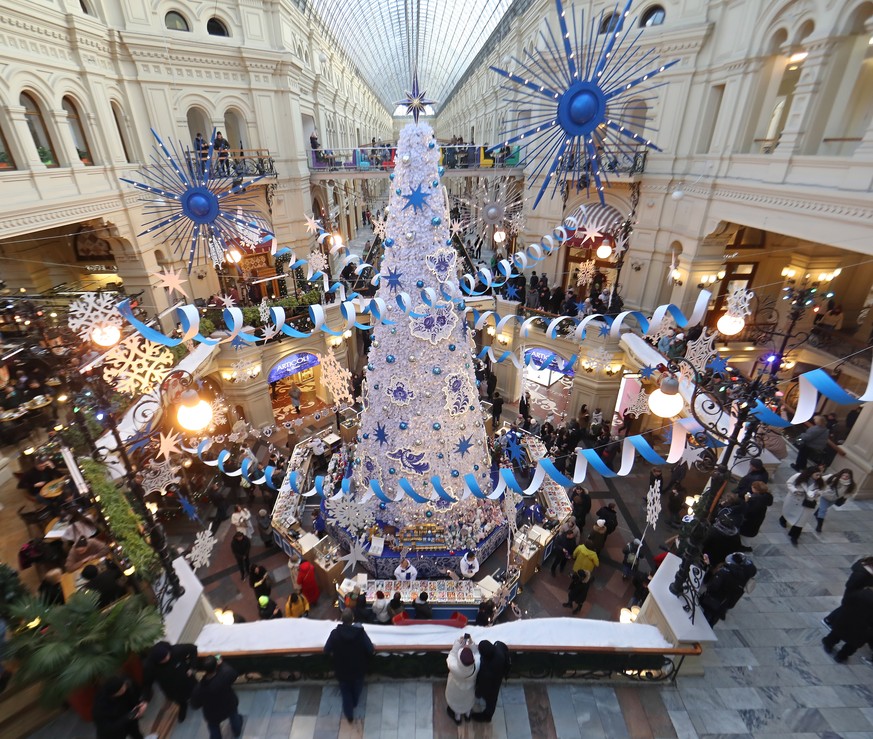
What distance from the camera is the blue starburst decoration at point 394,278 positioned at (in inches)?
254

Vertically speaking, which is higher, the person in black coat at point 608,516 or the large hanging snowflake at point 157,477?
the large hanging snowflake at point 157,477

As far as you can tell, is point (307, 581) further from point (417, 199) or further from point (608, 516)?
point (417, 199)

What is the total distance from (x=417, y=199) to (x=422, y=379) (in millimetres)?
2637

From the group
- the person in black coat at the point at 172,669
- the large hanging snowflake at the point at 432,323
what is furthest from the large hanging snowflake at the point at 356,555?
the large hanging snowflake at the point at 432,323

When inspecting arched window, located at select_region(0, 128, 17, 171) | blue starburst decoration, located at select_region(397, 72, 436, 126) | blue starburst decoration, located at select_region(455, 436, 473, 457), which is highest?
blue starburst decoration, located at select_region(397, 72, 436, 126)

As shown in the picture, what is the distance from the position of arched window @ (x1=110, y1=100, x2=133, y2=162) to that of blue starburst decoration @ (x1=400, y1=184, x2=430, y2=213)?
10.7m

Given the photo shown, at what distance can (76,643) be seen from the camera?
13.3 ft

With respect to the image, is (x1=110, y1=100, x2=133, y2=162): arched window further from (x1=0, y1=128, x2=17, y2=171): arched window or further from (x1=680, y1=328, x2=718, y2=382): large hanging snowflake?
(x1=680, y1=328, x2=718, y2=382): large hanging snowflake

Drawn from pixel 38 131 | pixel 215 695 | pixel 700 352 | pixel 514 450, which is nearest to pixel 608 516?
pixel 514 450

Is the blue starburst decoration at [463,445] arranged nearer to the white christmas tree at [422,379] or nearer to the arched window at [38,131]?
the white christmas tree at [422,379]

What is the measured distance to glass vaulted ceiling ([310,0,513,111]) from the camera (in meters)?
21.5

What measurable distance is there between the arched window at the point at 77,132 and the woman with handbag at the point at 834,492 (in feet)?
54.4

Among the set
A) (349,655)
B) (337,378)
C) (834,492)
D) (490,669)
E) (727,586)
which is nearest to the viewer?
(490,669)

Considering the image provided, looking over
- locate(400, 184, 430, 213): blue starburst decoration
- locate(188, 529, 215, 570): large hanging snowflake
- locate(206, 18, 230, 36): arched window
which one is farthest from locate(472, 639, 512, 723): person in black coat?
locate(206, 18, 230, 36): arched window
